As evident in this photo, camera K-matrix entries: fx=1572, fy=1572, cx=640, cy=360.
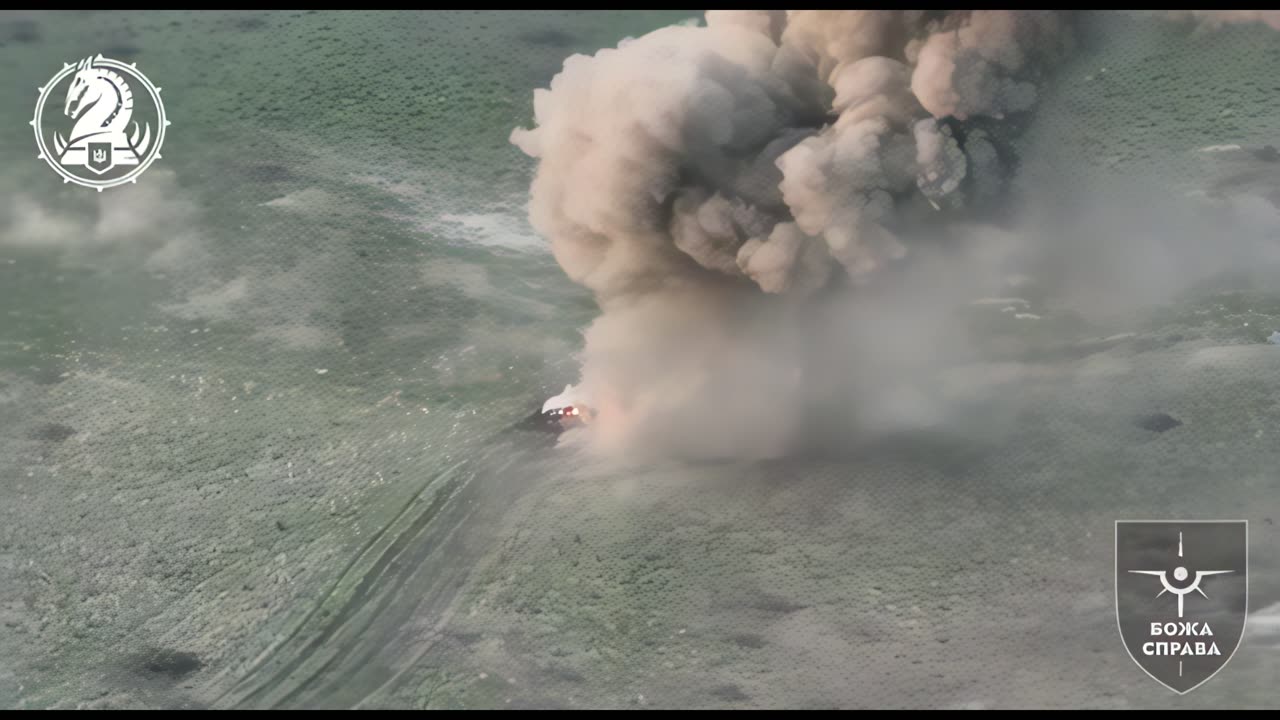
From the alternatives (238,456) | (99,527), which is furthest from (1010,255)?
(99,527)

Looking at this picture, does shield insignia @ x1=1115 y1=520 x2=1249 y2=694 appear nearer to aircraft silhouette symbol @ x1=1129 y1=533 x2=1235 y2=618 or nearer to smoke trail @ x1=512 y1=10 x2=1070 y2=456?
aircraft silhouette symbol @ x1=1129 y1=533 x2=1235 y2=618

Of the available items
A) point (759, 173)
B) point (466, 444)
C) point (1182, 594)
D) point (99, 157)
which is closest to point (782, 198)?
point (759, 173)

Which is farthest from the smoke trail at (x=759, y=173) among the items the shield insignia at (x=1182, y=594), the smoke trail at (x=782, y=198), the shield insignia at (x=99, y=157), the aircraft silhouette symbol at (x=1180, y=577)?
the shield insignia at (x=99, y=157)

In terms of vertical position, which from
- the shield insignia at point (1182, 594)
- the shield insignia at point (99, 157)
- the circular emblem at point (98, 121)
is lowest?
the shield insignia at point (1182, 594)

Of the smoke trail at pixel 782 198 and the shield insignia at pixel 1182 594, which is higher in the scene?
the smoke trail at pixel 782 198

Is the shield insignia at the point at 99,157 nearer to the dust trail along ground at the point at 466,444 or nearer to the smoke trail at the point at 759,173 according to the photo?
the dust trail along ground at the point at 466,444

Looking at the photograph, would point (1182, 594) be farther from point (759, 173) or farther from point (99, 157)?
point (99, 157)

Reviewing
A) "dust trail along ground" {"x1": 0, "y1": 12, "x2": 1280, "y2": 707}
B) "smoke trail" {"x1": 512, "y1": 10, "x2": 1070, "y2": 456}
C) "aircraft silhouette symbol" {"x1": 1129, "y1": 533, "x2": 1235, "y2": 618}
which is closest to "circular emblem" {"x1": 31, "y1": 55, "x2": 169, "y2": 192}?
"dust trail along ground" {"x1": 0, "y1": 12, "x2": 1280, "y2": 707}
